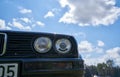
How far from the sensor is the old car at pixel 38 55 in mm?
3514

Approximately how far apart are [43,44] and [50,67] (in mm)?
329

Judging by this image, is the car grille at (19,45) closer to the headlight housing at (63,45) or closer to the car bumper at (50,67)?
the car bumper at (50,67)

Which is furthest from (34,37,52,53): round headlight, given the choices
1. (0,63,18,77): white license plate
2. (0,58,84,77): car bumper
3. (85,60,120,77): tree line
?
(85,60,120,77): tree line

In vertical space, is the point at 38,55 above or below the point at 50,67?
above

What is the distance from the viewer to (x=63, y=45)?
3838 millimetres

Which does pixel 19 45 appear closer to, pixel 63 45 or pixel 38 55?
pixel 38 55

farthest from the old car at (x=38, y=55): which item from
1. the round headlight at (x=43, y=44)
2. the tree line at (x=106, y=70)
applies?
the tree line at (x=106, y=70)

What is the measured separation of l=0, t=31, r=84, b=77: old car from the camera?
3514 millimetres

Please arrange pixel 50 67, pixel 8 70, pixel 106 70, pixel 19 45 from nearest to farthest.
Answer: pixel 8 70 < pixel 50 67 < pixel 19 45 < pixel 106 70

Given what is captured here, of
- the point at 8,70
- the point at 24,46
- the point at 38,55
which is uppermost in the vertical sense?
the point at 24,46

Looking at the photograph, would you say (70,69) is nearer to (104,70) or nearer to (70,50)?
(70,50)

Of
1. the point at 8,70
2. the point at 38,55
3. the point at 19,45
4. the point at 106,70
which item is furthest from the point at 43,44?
the point at 106,70

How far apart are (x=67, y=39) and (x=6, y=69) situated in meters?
0.86

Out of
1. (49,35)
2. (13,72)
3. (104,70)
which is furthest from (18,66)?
(104,70)
